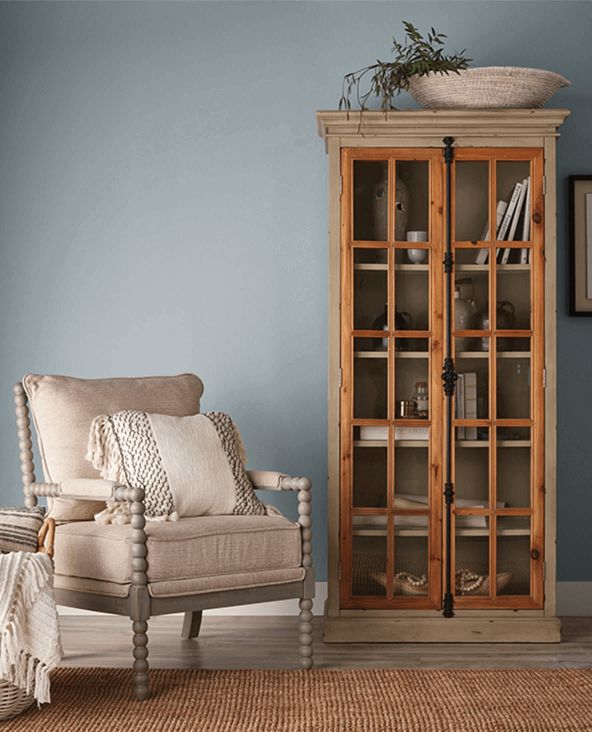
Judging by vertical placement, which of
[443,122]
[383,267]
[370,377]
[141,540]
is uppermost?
[443,122]

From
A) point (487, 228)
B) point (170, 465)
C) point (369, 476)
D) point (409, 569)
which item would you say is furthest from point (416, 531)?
point (487, 228)

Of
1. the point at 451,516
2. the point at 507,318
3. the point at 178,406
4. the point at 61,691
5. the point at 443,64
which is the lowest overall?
the point at 61,691

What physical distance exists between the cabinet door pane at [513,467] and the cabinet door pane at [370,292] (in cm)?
60

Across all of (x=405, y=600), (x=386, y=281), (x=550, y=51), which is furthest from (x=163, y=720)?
(x=550, y=51)

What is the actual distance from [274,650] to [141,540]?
85 cm

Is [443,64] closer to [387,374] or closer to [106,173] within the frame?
[387,374]

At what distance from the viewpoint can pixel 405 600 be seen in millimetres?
3666

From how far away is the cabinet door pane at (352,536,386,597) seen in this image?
367cm

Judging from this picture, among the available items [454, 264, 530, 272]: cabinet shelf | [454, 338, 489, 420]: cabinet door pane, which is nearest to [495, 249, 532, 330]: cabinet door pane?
[454, 264, 530, 272]: cabinet shelf

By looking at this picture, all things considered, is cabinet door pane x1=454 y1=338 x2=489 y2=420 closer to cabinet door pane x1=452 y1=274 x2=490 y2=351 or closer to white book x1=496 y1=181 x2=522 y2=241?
cabinet door pane x1=452 y1=274 x2=490 y2=351

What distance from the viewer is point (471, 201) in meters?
3.72

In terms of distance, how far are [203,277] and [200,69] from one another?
849 mm

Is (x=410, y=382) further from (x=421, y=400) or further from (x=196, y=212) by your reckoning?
(x=196, y=212)

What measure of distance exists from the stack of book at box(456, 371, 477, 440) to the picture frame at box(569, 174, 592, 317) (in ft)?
2.33
